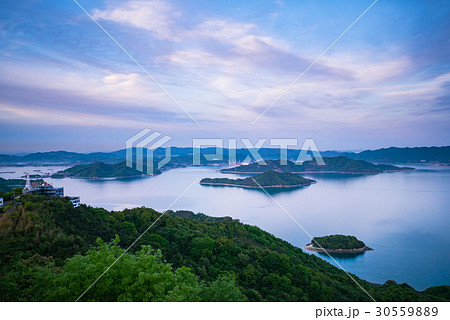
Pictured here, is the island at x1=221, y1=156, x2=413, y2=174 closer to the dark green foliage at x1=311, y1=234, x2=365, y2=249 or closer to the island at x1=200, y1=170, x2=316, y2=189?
the island at x1=200, y1=170, x2=316, y2=189

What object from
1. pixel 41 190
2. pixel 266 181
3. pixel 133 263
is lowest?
pixel 266 181

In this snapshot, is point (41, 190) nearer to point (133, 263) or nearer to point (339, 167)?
point (133, 263)

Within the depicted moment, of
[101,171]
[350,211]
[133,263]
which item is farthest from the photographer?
[101,171]

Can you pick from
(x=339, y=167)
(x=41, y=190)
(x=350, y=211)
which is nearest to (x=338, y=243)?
(x=350, y=211)

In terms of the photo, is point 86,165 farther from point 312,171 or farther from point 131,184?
point 312,171

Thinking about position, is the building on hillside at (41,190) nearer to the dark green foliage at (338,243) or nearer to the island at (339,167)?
the dark green foliage at (338,243)

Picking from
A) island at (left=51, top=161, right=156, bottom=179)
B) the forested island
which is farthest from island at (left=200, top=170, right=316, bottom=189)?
the forested island
